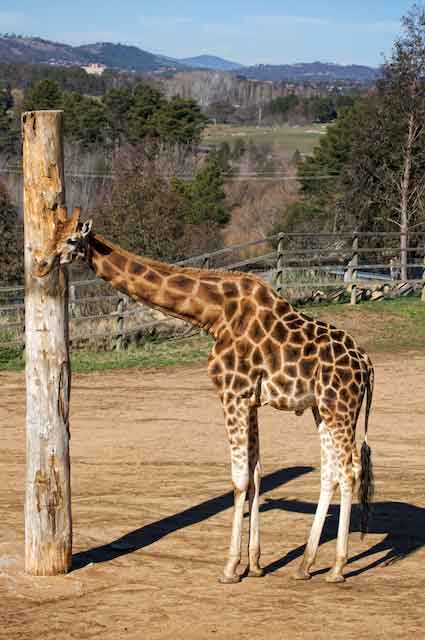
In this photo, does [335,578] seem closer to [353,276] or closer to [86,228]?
[86,228]

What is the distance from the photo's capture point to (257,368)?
308 inches

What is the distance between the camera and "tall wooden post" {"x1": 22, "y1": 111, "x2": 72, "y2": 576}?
7.58m

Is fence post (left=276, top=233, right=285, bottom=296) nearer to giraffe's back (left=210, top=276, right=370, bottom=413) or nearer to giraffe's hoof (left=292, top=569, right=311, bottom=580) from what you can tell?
giraffe's back (left=210, top=276, right=370, bottom=413)

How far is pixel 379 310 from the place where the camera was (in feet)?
70.7

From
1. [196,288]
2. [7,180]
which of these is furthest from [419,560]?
[7,180]

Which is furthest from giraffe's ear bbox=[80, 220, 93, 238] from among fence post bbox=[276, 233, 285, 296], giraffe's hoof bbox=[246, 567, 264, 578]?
fence post bbox=[276, 233, 285, 296]

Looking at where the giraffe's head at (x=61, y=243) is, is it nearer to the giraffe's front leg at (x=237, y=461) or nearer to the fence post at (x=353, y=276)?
the giraffe's front leg at (x=237, y=461)

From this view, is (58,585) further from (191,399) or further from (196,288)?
(191,399)

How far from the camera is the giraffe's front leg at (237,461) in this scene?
7738 mm

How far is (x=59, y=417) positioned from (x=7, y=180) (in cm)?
4767

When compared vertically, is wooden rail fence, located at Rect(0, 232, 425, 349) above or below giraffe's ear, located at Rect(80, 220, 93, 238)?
below

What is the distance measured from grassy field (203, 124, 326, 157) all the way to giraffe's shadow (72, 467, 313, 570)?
84.0 meters

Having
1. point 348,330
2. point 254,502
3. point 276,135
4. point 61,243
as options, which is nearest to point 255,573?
point 254,502

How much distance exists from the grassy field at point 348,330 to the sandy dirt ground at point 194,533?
2351 mm
